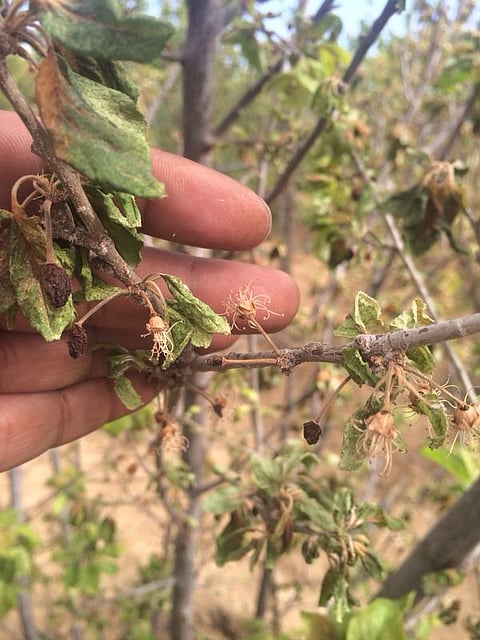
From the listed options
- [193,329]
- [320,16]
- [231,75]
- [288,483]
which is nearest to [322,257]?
[320,16]

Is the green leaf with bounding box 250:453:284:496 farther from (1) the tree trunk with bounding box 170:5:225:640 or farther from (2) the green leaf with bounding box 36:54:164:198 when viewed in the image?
(2) the green leaf with bounding box 36:54:164:198

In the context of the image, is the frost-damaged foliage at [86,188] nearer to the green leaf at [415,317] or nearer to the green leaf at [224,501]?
the green leaf at [415,317]

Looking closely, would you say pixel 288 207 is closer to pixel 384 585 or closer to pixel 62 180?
pixel 384 585

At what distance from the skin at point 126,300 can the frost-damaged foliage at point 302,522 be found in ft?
0.89

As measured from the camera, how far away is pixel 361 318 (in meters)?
0.72

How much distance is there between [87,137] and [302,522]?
776mm

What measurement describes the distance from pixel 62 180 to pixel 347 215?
1.13m

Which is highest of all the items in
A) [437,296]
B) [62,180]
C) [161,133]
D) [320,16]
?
[320,16]

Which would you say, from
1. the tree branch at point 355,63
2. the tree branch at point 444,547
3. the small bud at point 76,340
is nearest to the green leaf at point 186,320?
the small bud at point 76,340

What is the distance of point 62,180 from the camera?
0.62 meters

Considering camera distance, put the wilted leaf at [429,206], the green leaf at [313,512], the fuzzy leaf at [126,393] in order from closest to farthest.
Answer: the fuzzy leaf at [126,393] < the green leaf at [313,512] < the wilted leaf at [429,206]

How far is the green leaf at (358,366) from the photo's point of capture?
64 centimetres

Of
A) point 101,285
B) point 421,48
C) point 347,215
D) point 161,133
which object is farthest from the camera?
point 161,133

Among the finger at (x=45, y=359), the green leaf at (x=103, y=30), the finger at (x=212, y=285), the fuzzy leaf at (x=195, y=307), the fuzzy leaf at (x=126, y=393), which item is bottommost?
the finger at (x=45, y=359)
